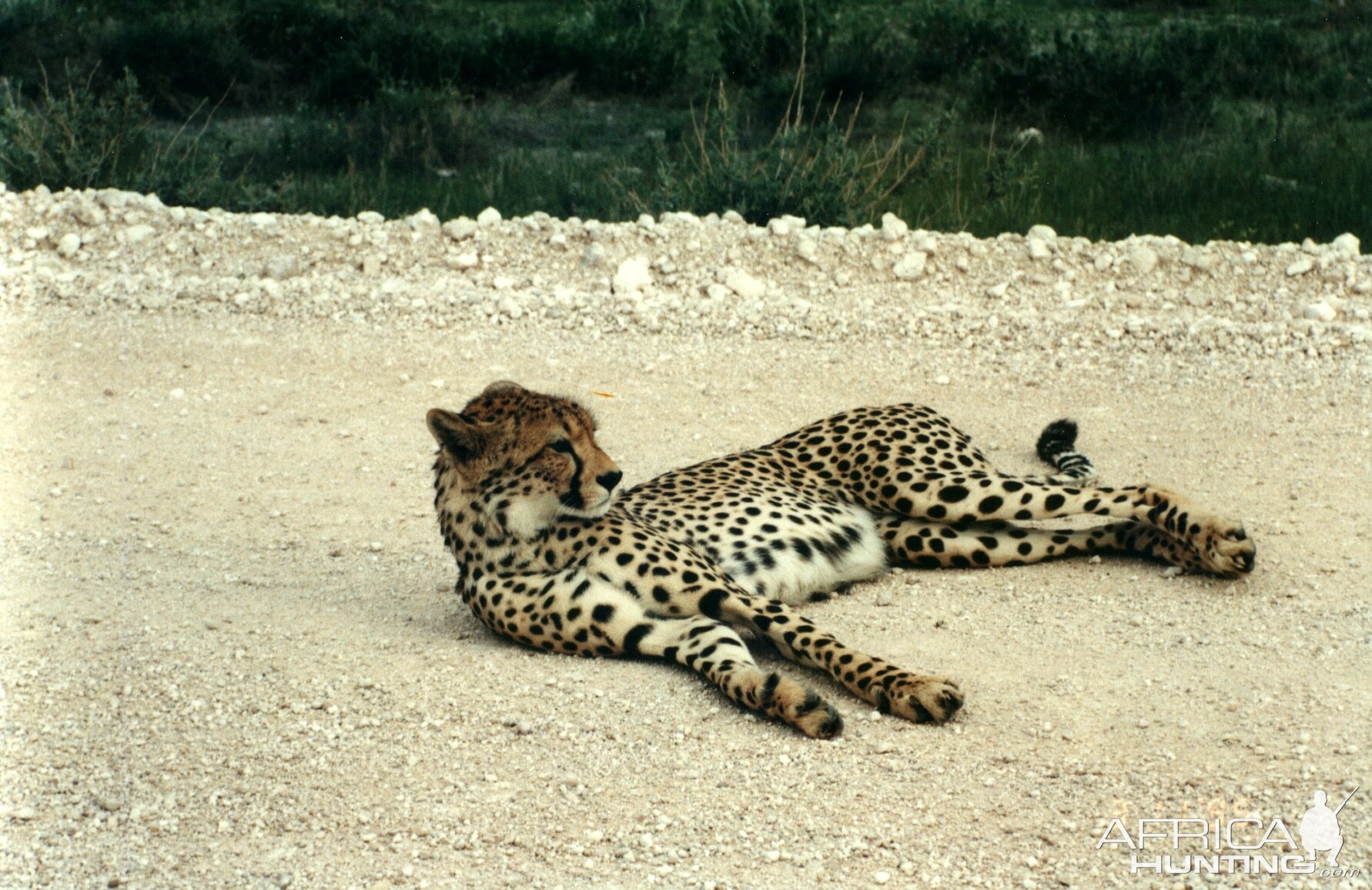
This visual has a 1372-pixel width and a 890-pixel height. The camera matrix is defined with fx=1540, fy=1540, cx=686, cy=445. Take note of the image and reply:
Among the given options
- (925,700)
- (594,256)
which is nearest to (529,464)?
(925,700)

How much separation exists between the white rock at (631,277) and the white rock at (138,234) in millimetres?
2836

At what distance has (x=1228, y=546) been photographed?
418 cm

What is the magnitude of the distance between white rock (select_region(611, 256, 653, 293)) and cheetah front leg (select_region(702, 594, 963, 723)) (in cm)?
407

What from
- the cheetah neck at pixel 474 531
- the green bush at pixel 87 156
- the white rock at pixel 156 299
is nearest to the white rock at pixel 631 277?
the white rock at pixel 156 299

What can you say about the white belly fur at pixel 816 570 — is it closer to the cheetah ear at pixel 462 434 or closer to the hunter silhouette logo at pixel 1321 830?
the cheetah ear at pixel 462 434

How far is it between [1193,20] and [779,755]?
16365 mm

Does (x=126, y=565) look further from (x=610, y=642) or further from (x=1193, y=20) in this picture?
(x=1193, y=20)

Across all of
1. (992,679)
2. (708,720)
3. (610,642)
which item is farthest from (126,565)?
(992,679)

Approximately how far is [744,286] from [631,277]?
0.58 metres

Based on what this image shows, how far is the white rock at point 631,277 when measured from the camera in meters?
7.91

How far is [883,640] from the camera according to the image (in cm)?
396

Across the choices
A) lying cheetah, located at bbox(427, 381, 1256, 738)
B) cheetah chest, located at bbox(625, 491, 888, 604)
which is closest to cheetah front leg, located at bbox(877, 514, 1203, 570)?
lying cheetah, located at bbox(427, 381, 1256, 738)

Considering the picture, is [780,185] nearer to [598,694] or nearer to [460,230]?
[460,230]

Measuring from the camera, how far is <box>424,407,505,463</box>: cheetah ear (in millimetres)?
3875
